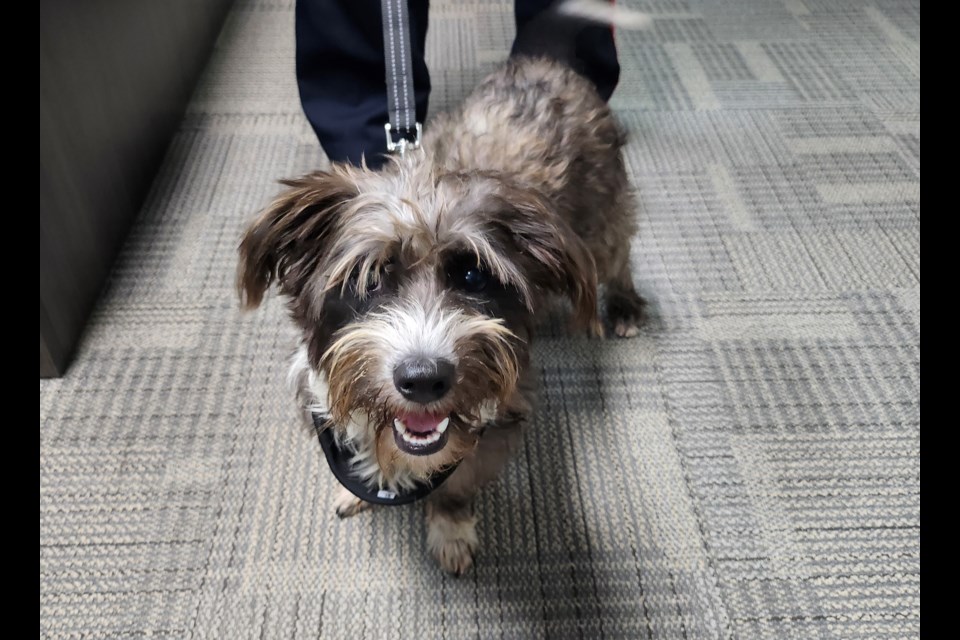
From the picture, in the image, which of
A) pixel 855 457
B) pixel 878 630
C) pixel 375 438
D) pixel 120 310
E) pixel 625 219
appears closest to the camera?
pixel 375 438

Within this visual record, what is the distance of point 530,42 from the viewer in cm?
194

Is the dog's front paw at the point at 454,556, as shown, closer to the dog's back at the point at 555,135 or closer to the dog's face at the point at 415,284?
the dog's face at the point at 415,284

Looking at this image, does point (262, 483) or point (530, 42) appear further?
point (530, 42)

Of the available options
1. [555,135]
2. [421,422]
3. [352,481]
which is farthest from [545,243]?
[352,481]

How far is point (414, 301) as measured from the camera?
1118mm

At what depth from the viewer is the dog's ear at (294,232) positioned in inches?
46.0

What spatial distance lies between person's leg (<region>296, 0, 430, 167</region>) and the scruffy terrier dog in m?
0.97

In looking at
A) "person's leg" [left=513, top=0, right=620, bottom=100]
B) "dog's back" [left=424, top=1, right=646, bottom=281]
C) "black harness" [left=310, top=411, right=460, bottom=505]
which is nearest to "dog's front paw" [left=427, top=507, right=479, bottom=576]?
"black harness" [left=310, top=411, right=460, bottom=505]

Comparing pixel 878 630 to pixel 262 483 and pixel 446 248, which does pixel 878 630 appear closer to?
pixel 446 248

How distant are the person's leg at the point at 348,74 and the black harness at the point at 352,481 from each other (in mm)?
1086

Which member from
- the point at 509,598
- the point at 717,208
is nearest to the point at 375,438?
the point at 509,598

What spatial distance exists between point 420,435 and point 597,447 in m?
0.73

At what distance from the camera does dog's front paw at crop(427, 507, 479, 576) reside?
1.49 m

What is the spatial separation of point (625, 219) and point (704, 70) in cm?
157
